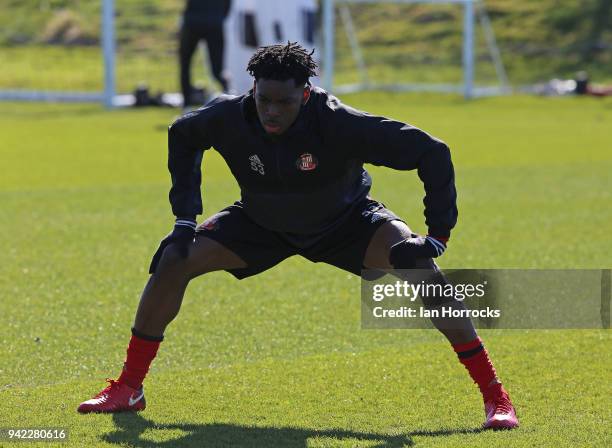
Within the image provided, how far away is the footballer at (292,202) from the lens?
230 inches

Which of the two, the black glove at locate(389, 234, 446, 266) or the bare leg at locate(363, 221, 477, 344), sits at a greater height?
the black glove at locate(389, 234, 446, 266)

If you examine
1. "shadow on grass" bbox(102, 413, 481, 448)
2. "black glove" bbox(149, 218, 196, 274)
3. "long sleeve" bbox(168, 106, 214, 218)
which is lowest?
"shadow on grass" bbox(102, 413, 481, 448)

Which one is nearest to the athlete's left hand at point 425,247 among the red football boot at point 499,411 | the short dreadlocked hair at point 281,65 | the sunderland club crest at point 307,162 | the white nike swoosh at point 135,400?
the sunderland club crest at point 307,162

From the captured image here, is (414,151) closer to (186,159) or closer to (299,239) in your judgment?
(299,239)

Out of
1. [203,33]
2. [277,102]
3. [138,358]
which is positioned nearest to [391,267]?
[277,102]

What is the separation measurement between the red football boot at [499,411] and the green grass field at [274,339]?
99 mm

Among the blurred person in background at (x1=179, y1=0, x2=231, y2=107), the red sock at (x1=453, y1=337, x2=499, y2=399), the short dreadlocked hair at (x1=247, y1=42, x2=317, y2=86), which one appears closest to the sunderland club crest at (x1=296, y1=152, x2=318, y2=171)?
the short dreadlocked hair at (x1=247, y1=42, x2=317, y2=86)

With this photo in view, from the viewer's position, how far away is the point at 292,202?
6.17 meters

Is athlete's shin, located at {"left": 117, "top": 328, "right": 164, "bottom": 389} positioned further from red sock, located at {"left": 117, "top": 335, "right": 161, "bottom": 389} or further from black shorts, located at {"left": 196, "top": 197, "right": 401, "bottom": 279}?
black shorts, located at {"left": 196, "top": 197, "right": 401, "bottom": 279}

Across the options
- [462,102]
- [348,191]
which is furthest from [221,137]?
[462,102]

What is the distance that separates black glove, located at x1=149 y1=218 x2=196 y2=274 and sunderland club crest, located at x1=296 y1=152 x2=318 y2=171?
0.62 metres

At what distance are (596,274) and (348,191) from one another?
3.47 m

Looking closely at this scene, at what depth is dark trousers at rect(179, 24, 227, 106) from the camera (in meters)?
23.0

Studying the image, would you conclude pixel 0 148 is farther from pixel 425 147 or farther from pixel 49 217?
pixel 425 147
